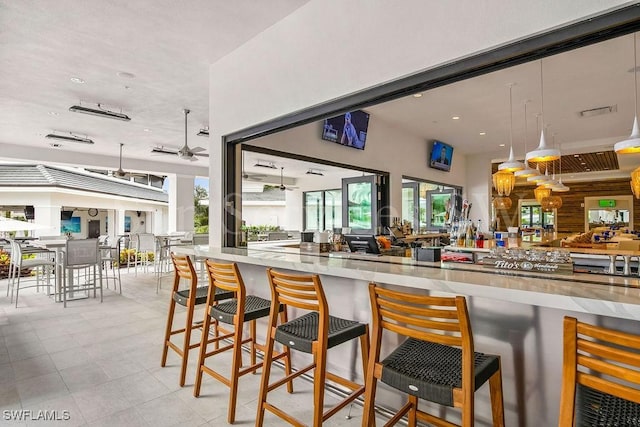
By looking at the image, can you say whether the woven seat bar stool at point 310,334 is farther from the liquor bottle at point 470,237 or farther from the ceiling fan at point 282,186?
the ceiling fan at point 282,186

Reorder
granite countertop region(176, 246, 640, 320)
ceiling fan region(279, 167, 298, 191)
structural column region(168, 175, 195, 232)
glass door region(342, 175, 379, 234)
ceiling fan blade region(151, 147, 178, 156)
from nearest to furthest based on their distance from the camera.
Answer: granite countertop region(176, 246, 640, 320) → glass door region(342, 175, 379, 234) → ceiling fan blade region(151, 147, 178, 156) → ceiling fan region(279, 167, 298, 191) → structural column region(168, 175, 195, 232)

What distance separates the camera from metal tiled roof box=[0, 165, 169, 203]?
10008 mm

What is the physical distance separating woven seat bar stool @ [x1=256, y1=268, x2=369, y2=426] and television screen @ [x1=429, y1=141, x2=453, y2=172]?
19.8ft

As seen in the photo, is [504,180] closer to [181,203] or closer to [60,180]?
[181,203]

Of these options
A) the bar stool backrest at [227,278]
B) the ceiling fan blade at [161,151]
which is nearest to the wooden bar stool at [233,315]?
the bar stool backrest at [227,278]

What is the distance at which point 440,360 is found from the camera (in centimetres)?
158

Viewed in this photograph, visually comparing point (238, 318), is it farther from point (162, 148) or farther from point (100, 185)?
point (100, 185)

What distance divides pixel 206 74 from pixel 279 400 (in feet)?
12.2

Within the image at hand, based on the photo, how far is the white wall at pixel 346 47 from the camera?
1799 mm

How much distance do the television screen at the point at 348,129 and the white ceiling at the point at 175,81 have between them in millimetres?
303

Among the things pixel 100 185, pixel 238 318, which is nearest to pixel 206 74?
pixel 238 318

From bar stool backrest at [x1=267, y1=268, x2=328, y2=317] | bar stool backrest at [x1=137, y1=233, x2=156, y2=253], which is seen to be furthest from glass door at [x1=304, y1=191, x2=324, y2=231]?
bar stool backrest at [x1=267, y1=268, x2=328, y2=317]

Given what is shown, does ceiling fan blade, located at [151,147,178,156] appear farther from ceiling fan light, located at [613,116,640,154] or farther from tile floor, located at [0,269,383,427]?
ceiling fan light, located at [613,116,640,154]

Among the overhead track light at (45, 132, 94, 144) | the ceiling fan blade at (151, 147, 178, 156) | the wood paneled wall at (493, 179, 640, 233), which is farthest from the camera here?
the wood paneled wall at (493, 179, 640, 233)
